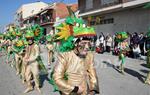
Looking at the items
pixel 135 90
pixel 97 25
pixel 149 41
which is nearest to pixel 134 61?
pixel 149 41

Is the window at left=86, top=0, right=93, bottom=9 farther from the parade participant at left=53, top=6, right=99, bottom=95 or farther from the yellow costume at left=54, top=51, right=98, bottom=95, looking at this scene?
the yellow costume at left=54, top=51, right=98, bottom=95

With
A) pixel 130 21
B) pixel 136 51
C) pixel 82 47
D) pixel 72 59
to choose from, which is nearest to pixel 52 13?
pixel 130 21

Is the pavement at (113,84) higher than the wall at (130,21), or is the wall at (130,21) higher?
the wall at (130,21)

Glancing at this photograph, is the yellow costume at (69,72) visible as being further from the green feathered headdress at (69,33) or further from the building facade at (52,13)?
the building facade at (52,13)

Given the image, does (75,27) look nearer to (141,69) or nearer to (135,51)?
(141,69)

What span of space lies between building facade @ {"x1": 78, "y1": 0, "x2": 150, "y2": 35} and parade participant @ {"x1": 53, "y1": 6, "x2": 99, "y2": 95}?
15.8m

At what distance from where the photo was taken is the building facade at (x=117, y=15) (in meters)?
22.0

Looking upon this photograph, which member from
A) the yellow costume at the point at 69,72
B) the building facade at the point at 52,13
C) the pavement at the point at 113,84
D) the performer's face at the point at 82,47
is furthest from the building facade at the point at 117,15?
the building facade at the point at 52,13

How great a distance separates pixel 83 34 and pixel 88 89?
750 mm

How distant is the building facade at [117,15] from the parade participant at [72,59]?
51.8ft

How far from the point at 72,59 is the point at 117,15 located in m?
22.8

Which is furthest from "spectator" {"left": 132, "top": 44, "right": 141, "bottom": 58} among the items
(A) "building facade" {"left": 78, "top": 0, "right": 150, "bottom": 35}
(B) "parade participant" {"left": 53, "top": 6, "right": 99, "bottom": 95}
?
(B) "parade participant" {"left": 53, "top": 6, "right": 99, "bottom": 95}

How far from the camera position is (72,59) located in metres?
3.76

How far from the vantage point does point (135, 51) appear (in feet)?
57.8
